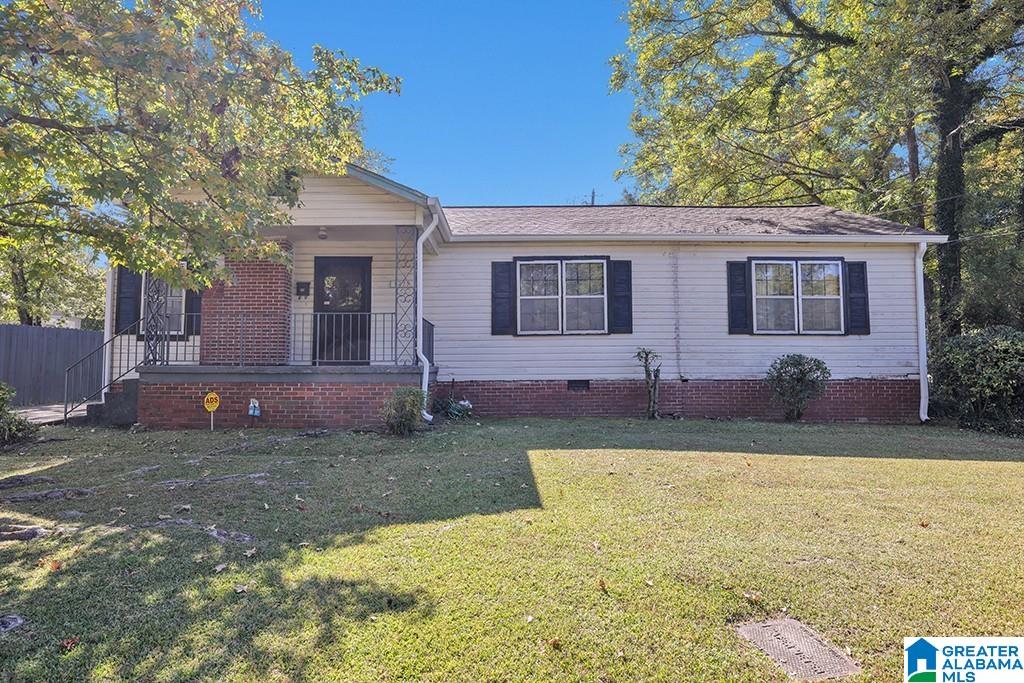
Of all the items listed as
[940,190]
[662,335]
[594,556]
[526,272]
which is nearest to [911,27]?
[940,190]

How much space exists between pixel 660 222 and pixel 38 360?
16.2 metres

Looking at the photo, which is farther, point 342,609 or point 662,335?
point 662,335

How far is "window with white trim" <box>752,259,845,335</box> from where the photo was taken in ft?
34.3

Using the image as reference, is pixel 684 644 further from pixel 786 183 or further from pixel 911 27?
pixel 786 183

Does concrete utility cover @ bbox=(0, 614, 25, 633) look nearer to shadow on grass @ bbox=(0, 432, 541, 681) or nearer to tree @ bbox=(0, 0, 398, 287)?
shadow on grass @ bbox=(0, 432, 541, 681)

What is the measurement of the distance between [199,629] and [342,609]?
0.62 m

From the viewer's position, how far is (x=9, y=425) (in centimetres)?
735

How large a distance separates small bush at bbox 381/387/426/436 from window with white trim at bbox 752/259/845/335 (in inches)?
258

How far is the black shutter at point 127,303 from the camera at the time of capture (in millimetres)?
10039

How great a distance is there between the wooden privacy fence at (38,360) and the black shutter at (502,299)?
10385mm

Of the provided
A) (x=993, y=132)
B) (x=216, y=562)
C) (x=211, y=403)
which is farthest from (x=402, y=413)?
(x=993, y=132)

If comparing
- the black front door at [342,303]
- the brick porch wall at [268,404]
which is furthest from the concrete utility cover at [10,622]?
the black front door at [342,303]

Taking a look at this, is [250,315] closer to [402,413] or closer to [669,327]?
[402,413]

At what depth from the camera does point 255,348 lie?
31.9ft
